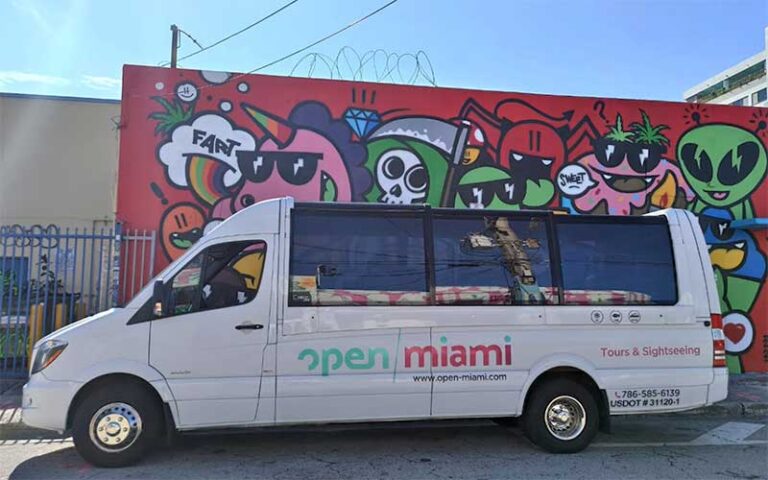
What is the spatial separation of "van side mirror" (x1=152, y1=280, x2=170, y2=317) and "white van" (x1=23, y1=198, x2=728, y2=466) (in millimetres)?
14

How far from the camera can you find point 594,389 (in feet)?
19.1

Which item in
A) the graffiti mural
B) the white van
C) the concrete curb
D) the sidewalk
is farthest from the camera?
the graffiti mural

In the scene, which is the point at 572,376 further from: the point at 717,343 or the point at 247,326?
the point at 247,326

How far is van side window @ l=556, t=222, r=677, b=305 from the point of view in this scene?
594cm

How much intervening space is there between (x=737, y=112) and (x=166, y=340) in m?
10.6

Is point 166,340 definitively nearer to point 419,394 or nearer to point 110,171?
point 419,394

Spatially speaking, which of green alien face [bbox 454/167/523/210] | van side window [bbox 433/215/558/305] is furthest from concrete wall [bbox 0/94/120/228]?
van side window [bbox 433/215/558/305]

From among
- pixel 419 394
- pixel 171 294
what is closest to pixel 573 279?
pixel 419 394

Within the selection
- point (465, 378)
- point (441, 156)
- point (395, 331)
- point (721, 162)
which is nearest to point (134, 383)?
point (395, 331)

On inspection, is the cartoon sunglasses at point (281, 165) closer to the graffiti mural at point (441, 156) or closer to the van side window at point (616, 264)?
the graffiti mural at point (441, 156)

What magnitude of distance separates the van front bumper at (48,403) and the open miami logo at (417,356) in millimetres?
2068

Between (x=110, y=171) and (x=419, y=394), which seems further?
(x=110, y=171)

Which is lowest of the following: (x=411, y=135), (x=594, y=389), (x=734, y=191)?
(x=594, y=389)

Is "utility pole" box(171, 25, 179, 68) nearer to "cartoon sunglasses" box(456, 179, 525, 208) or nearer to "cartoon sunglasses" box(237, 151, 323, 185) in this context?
"cartoon sunglasses" box(237, 151, 323, 185)
